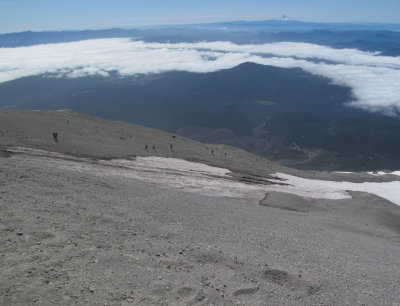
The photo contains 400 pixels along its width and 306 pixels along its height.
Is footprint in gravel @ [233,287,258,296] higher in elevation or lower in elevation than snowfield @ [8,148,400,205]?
higher

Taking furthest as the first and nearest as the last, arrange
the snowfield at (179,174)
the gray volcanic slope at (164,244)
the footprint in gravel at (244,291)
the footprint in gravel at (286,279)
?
1. the snowfield at (179,174)
2. the footprint in gravel at (286,279)
3. the footprint in gravel at (244,291)
4. the gray volcanic slope at (164,244)

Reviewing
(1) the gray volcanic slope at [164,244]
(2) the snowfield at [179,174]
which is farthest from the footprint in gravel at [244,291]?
(2) the snowfield at [179,174]

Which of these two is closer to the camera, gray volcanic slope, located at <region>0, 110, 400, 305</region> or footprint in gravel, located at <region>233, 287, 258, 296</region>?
gray volcanic slope, located at <region>0, 110, 400, 305</region>

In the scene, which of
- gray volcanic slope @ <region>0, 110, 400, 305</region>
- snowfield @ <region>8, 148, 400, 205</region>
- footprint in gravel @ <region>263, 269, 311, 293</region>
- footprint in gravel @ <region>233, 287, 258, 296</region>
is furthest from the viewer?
snowfield @ <region>8, 148, 400, 205</region>

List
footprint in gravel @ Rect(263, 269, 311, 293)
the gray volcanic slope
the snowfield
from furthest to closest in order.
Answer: the snowfield < footprint in gravel @ Rect(263, 269, 311, 293) < the gray volcanic slope

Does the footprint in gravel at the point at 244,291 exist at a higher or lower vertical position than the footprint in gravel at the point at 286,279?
higher

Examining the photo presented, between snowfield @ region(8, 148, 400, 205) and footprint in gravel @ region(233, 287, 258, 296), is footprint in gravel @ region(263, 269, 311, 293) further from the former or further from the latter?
snowfield @ region(8, 148, 400, 205)

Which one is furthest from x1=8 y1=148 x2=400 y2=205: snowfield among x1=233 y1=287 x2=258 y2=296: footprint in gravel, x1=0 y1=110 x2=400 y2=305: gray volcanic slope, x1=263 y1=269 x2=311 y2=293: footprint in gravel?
x1=233 y1=287 x2=258 y2=296: footprint in gravel

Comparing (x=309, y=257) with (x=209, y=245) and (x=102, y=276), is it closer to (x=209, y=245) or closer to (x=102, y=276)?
(x=209, y=245)

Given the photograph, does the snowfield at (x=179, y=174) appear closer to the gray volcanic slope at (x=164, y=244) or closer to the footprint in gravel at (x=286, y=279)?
the gray volcanic slope at (x=164, y=244)
